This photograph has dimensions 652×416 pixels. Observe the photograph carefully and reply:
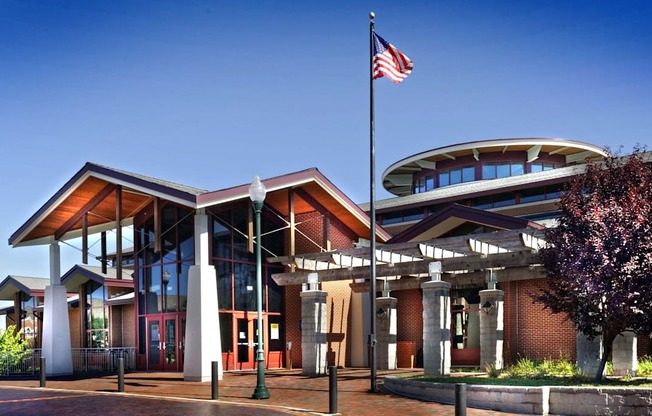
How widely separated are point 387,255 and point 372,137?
5178 mm

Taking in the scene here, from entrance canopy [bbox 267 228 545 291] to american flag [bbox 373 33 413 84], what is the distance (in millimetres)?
5096

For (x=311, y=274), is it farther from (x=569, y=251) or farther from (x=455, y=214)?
(x=569, y=251)

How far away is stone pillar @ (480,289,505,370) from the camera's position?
22.7 metres

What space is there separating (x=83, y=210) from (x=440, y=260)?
1494 cm

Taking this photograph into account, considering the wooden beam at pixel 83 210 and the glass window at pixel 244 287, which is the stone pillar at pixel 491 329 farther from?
the wooden beam at pixel 83 210

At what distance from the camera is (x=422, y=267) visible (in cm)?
2253

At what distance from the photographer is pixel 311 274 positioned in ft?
83.4

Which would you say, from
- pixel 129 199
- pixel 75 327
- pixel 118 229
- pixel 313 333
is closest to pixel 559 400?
pixel 313 333

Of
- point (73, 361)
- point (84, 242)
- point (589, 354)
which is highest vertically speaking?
point (84, 242)

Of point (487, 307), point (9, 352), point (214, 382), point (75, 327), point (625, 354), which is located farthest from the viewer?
point (75, 327)

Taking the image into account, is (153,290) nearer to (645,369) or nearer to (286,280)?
(286,280)

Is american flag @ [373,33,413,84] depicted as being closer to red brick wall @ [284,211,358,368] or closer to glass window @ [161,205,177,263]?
red brick wall @ [284,211,358,368]

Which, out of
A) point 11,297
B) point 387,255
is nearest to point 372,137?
point 387,255

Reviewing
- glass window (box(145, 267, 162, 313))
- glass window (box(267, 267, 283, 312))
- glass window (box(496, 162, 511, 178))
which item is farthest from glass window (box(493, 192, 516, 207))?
glass window (box(145, 267, 162, 313))
